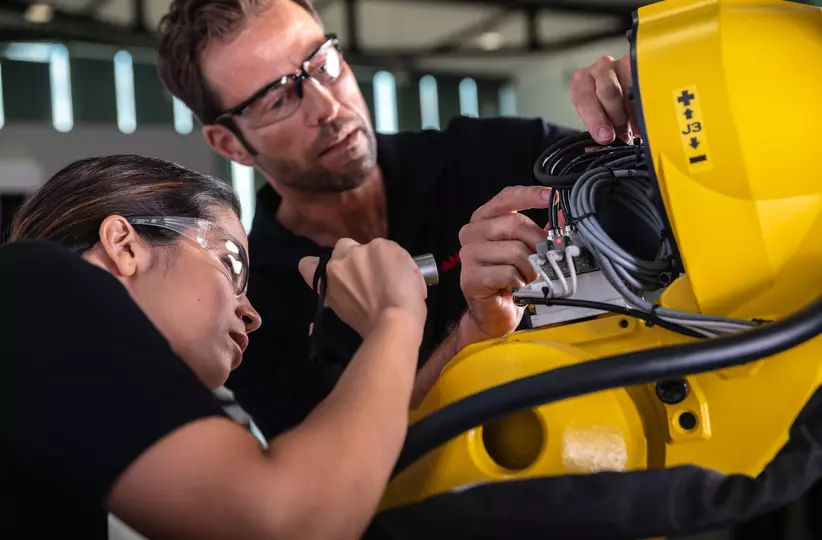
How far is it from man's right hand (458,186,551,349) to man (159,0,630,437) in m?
0.35

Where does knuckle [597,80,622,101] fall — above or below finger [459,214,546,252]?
above

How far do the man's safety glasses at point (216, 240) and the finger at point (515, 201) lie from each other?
0.32 m

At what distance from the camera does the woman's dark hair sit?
919 millimetres

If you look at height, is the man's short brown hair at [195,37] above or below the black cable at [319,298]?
above

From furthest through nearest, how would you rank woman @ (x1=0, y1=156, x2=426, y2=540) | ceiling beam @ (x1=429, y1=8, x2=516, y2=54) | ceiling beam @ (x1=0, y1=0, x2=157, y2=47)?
1. ceiling beam @ (x1=429, y1=8, x2=516, y2=54)
2. ceiling beam @ (x1=0, y1=0, x2=157, y2=47)
3. woman @ (x1=0, y1=156, x2=426, y2=540)

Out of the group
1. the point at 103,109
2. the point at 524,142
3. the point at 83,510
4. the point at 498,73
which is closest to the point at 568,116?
the point at 498,73

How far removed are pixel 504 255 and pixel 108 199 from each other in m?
0.47

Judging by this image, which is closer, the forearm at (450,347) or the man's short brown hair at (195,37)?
the forearm at (450,347)

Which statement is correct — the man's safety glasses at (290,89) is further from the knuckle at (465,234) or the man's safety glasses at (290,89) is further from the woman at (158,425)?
the woman at (158,425)

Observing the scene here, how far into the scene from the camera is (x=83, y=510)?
0.79 metres

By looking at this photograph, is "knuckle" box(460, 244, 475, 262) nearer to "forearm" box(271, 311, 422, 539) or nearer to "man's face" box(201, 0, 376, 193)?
"forearm" box(271, 311, 422, 539)

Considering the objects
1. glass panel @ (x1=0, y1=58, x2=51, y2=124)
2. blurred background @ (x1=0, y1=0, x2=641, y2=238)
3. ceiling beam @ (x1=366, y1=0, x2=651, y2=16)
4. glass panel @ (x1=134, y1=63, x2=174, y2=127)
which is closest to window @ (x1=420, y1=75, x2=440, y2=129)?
blurred background @ (x1=0, y1=0, x2=641, y2=238)

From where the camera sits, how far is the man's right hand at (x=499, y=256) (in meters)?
1.02

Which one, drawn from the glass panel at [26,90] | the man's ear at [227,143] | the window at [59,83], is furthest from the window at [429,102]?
the man's ear at [227,143]
